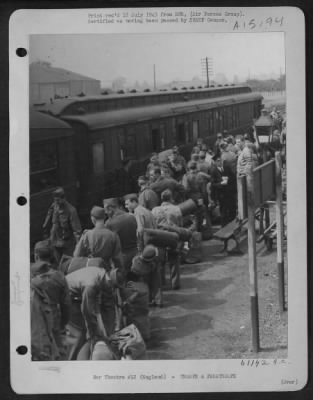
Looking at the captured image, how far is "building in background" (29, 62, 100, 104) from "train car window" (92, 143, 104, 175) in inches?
3.8

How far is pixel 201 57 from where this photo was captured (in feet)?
3.72

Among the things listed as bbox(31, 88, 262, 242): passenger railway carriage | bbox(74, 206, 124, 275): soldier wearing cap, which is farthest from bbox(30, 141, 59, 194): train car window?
bbox(74, 206, 124, 275): soldier wearing cap

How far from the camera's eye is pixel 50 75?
1125 mm

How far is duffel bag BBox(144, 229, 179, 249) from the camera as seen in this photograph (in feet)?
3.75

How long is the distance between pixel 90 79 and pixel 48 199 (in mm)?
231

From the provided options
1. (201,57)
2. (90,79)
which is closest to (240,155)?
(201,57)

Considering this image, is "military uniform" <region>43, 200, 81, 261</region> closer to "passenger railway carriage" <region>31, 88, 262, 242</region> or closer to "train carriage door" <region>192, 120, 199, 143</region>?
"passenger railway carriage" <region>31, 88, 262, 242</region>

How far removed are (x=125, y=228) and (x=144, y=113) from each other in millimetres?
215

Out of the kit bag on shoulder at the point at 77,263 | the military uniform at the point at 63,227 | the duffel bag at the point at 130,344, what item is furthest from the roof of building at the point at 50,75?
the duffel bag at the point at 130,344

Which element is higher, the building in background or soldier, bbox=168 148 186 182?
the building in background

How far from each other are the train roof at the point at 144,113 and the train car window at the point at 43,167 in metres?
0.07

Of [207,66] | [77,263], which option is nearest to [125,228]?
[77,263]

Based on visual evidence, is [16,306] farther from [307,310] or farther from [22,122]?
[307,310]

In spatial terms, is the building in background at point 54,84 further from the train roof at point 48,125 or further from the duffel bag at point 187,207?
→ the duffel bag at point 187,207
